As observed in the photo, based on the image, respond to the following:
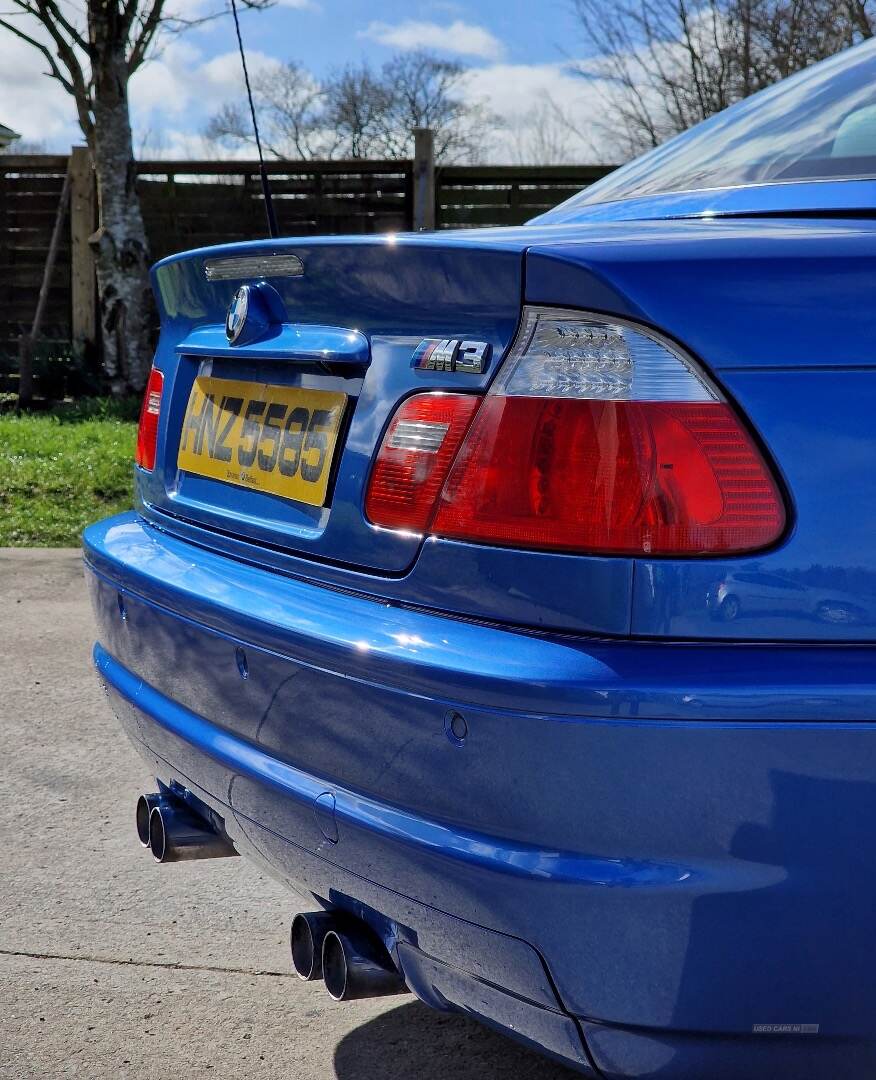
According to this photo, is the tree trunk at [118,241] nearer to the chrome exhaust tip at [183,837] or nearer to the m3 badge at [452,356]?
the chrome exhaust tip at [183,837]

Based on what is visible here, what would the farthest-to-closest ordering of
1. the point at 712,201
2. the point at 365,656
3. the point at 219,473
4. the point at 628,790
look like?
the point at 219,473
the point at 712,201
the point at 365,656
the point at 628,790

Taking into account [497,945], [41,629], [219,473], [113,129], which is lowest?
[41,629]

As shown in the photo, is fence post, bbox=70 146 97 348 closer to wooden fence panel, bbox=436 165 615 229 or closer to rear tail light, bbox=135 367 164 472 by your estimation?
wooden fence panel, bbox=436 165 615 229

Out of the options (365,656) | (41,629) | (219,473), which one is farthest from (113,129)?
(365,656)

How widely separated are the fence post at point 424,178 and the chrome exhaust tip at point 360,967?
1012cm

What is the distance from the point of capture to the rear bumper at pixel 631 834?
1.38 meters

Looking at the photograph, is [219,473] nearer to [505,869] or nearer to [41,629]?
[505,869]

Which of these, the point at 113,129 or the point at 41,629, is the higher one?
the point at 113,129

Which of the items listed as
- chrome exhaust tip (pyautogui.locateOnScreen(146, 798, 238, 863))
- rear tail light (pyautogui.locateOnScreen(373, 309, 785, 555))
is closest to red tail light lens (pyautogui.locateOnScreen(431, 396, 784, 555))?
rear tail light (pyautogui.locateOnScreen(373, 309, 785, 555))

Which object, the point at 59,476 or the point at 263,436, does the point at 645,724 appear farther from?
the point at 59,476

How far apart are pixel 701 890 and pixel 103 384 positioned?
10116 millimetres

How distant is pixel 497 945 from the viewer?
1.50 meters

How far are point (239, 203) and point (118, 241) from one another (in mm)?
1580

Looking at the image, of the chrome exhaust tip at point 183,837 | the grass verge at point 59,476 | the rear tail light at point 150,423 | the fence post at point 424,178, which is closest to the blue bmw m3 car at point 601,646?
the chrome exhaust tip at point 183,837
